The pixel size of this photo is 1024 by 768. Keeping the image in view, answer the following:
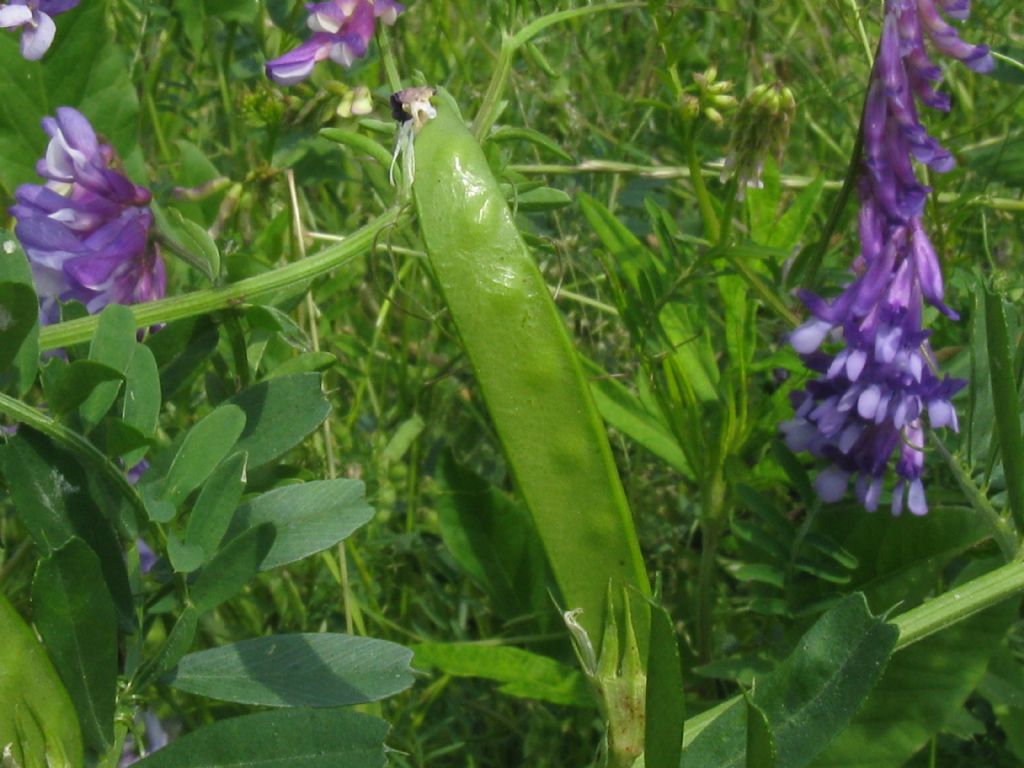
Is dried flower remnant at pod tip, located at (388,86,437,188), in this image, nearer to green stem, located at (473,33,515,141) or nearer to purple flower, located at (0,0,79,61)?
green stem, located at (473,33,515,141)

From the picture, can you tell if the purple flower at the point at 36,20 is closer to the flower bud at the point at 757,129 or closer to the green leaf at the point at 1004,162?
the flower bud at the point at 757,129

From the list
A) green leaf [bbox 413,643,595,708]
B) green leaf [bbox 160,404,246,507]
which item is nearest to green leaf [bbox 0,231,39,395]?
green leaf [bbox 160,404,246,507]

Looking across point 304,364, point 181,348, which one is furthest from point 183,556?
point 304,364

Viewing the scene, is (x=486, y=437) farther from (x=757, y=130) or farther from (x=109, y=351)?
(x=109, y=351)

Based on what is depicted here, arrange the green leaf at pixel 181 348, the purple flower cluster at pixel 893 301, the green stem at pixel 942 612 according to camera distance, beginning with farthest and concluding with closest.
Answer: the purple flower cluster at pixel 893 301, the green leaf at pixel 181 348, the green stem at pixel 942 612

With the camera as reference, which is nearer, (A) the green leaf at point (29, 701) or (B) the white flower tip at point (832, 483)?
(A) the green leaf at point (29, 701)

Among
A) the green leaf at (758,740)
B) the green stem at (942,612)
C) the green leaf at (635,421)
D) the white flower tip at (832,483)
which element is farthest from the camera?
the green leaf at (635,421)

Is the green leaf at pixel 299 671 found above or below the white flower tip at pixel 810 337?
above

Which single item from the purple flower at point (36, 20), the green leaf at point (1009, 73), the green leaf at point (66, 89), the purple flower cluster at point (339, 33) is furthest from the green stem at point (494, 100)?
the green leaf at point (1009, 73)
